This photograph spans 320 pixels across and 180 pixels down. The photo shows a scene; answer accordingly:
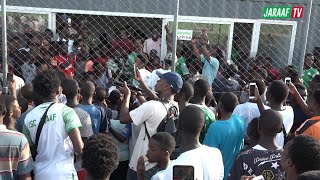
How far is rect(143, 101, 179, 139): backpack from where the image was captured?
12.5ft

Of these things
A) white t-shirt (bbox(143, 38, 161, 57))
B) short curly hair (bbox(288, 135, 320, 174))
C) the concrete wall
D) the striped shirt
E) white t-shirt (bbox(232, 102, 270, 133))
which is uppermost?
the concrete wall

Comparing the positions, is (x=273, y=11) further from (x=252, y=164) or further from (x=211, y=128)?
(x=252, y=164)

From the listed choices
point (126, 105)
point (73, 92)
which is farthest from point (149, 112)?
point (73, 92)

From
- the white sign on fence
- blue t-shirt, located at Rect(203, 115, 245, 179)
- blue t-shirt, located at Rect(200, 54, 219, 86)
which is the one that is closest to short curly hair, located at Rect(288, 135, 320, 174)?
blue t-shirt, located at Rect(203, 115, 245, 179)

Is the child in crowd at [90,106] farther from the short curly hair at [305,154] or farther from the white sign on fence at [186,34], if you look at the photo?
the white sign on fence at [186,34]

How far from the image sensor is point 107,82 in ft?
21.2

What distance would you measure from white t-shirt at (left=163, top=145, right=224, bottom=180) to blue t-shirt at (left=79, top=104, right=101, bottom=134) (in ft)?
5.01

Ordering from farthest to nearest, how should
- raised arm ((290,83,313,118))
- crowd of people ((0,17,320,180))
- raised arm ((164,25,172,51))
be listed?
raised arm ((164,25,172,51)), raised arm ((290,83,313,118)), crowd of people ((0,17,320,180))

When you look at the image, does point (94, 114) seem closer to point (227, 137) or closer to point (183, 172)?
point (227, 137)

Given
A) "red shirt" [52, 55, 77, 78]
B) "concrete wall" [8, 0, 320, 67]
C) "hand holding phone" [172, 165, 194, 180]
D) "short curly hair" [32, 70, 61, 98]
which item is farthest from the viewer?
"concrete wall" [8, 0, 320, 67]

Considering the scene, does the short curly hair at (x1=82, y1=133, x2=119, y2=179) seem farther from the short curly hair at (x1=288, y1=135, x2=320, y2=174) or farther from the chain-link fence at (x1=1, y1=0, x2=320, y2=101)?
the chain-link fence at (x1=1, y1=0, x2=320, y2=101)

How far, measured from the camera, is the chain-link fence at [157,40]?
6.65m

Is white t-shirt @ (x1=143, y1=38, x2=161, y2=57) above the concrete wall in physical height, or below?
below

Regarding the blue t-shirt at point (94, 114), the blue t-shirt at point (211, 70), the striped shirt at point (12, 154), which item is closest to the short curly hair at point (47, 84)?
the striped shirt at point (12, 154)
